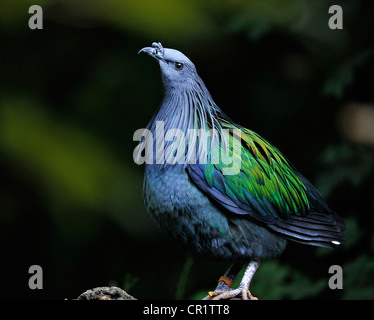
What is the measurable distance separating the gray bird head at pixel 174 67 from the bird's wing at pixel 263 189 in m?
0.38

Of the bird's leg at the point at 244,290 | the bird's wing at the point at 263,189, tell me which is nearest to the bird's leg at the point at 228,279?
the bird's leg at the point at 244,290

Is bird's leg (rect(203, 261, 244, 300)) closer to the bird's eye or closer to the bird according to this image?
the bird

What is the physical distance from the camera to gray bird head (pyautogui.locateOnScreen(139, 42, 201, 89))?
4.21 m

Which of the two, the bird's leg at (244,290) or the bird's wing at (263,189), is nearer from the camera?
the bird's wing at (263,189)

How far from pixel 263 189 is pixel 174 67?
89cm

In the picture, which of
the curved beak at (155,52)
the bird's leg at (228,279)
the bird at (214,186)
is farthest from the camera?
the bird's leg at (228,279)

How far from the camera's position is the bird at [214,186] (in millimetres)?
4090

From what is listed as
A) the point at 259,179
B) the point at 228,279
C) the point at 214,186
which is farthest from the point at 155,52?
the point at 228,279

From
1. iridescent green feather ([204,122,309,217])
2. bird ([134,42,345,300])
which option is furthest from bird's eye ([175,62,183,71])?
iridescent green feather ([204,122,309,217])

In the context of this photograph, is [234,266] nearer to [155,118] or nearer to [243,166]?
[243,166]

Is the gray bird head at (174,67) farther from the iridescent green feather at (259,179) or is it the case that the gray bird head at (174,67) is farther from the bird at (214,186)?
the iridescent green feather at (259,179)

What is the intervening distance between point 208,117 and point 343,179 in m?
2.02

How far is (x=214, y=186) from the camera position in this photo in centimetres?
411

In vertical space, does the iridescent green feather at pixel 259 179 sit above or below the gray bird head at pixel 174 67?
below
